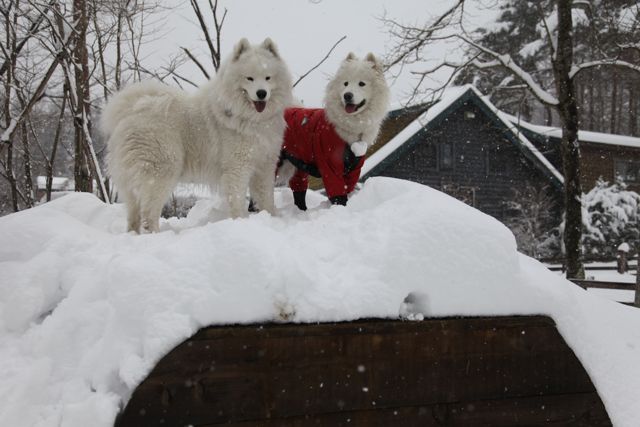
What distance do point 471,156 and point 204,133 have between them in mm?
14486

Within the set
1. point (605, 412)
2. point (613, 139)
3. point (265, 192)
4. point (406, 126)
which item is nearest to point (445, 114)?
point (406, 126)

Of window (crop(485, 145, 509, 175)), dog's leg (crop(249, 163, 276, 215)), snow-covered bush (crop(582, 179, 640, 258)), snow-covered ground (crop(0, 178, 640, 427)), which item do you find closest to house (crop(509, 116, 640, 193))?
snow-covered bush (crop(582, 179, 640, 258))

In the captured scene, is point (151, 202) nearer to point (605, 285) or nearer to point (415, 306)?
point (415, 306)

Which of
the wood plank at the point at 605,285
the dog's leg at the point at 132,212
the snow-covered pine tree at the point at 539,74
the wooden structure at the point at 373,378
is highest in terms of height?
the snow-covered pine tree at the point at 539,74

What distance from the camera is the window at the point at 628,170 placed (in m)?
19.8

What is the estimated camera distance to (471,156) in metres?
16.4

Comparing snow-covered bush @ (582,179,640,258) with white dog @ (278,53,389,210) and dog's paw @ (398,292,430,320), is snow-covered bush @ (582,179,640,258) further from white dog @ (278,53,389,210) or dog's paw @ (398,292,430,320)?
dog's paw @ (398,292,430,320)

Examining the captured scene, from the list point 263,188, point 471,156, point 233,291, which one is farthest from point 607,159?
point 233,291

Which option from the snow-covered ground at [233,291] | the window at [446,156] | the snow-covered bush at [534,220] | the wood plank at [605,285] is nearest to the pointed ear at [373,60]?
the snow-covered ground at [233,291]

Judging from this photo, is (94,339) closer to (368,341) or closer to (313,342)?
(313,342)

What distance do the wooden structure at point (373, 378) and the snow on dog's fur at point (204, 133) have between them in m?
1.97

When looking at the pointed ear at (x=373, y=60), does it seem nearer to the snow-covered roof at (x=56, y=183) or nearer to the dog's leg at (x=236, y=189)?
the dog's leg at (x=236, y=189)

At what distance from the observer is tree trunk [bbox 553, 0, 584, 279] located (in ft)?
23.9

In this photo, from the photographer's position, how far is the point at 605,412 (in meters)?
2.04
